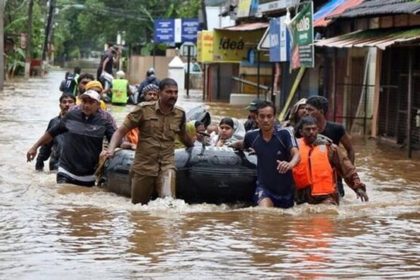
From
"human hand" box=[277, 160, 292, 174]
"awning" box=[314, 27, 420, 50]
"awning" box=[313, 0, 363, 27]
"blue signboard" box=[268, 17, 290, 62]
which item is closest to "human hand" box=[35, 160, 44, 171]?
"human hand" box=[277, 160, 292, 174]

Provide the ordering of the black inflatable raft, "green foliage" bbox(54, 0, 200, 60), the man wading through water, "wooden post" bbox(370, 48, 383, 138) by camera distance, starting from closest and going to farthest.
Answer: the black inflatable raft
the man wading through water
"wooden post" bbox(370, 48, 383, 138)
"green foliage" bbox(54, 0, 200, 60)

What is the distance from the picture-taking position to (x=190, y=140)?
1079 centimetres

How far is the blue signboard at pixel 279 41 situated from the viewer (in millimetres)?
25500

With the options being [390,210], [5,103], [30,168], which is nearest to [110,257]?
[390,210]

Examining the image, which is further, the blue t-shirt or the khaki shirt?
the khaki shirt

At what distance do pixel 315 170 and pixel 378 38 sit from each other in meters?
8.51

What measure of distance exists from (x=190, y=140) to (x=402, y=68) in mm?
10248

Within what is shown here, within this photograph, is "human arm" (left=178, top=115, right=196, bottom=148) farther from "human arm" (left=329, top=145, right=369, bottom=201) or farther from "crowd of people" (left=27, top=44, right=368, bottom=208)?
"human arm" (left=329, top=145, right=369, bottom=201)

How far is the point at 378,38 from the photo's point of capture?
1823 centimetres

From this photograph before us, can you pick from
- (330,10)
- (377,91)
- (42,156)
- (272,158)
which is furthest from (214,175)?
(330,10)

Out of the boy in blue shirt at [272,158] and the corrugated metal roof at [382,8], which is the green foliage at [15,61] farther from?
the boy in blue shirt at [272,158]

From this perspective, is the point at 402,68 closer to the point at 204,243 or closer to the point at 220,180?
the point at 220,180

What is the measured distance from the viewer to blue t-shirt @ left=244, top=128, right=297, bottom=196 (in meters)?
9.94

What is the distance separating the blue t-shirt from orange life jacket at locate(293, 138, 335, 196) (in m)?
0.23
